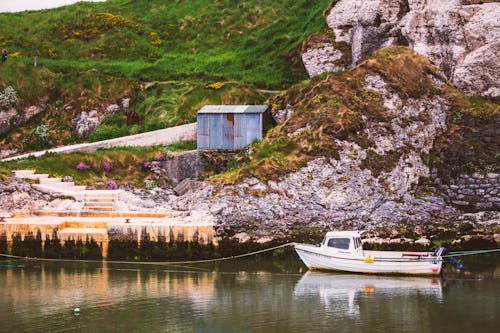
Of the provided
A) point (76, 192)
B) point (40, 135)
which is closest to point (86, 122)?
point (40, 135)

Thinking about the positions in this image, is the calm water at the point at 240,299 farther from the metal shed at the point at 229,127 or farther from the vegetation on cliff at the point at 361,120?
the metal shed at the point at 229,127

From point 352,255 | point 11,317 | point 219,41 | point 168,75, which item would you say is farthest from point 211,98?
point 11,317

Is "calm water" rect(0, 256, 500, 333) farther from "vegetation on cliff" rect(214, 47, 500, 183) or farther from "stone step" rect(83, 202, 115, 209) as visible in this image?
"vegetation on cliff" rect(214, 47, 500, 183)

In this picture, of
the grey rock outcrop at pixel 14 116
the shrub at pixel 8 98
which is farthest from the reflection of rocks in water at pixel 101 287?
the shrub at pixel 8 98

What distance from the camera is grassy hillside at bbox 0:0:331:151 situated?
60406 millimetres

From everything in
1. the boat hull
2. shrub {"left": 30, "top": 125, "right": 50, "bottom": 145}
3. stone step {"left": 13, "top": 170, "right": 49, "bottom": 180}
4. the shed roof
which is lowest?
the boat hull

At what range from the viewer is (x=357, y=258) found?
1451 inches

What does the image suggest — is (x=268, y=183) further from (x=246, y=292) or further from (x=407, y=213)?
(x=246, y=292)

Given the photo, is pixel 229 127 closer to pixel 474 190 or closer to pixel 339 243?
pixel 474 190

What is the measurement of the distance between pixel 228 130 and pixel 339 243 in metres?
17.0

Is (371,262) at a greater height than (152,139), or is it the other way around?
(152,139)

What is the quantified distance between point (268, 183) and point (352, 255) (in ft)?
25.6

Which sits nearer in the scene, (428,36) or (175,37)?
(428,36)

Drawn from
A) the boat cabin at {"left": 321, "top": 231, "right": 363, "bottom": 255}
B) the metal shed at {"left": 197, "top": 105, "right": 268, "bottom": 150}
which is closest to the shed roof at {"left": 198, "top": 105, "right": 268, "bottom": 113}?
the metal shed at {"left": 197, "top": 105, "right": 268, "bottom": 150}
